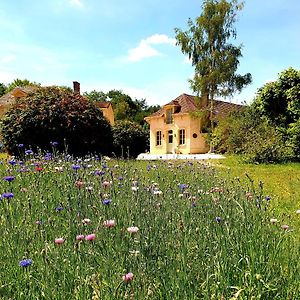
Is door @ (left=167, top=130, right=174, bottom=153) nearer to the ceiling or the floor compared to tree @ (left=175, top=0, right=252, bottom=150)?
nearer to the floor

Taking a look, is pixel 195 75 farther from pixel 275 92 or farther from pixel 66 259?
pixel 66 259

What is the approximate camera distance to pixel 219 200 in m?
3.71

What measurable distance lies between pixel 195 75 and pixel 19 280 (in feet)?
84.7

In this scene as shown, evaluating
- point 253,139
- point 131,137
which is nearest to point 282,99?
point 253,139

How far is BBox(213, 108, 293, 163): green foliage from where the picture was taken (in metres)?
16.1

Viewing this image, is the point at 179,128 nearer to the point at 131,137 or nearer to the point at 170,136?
the point at 170,136

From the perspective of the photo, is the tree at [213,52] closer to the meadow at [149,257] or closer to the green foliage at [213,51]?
the green foliage at [213,51]

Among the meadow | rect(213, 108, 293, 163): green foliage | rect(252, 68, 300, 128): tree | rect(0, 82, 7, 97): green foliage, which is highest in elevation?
rect(0, 82, 7, 97): green foliage

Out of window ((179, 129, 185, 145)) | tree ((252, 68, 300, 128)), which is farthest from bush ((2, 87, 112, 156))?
window ((179, 129, 185, 145))

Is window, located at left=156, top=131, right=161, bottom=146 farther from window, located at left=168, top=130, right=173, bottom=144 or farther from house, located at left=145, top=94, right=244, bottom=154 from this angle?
window, located at left=168, top=130, right=173, bottom=144

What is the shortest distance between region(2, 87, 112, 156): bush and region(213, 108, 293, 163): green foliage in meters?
6.75

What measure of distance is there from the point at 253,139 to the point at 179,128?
15.3 meters

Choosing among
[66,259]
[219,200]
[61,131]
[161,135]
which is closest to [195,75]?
[161,135]

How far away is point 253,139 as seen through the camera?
57.3 feet
